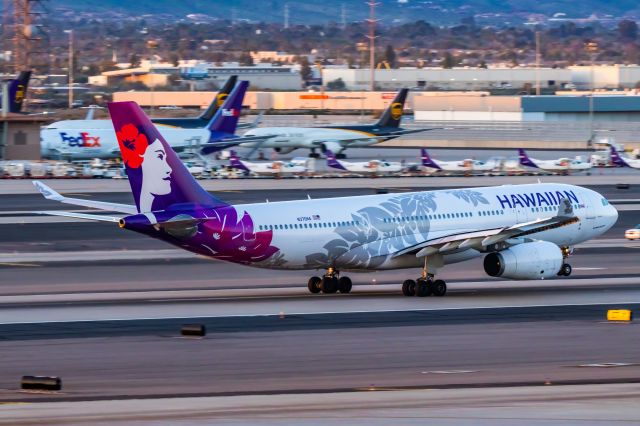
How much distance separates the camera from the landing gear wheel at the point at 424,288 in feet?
139

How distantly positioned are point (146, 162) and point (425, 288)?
1028 centimetres

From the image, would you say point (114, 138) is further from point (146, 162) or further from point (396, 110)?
point (146, 162)

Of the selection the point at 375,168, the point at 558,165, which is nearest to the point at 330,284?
the point at 375,168

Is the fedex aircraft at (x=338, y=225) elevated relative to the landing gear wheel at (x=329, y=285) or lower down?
elevated

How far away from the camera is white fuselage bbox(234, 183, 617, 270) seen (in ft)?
137

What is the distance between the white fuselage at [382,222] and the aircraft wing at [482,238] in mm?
480

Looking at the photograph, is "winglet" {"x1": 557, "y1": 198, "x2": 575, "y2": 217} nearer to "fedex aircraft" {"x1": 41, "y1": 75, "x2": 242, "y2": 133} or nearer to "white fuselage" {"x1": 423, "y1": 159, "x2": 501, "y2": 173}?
"white fuselage" {"x1": 423, "y1": 159, "x2": 501, "y2": 173}

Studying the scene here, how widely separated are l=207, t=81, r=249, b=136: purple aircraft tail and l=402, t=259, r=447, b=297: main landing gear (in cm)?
6464

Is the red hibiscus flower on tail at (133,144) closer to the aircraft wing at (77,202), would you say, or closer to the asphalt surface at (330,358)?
the aircraft wing at (77,202)

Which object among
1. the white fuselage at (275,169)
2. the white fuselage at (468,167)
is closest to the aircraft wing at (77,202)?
the white fuselage at (275,169)

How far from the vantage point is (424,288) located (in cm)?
4250

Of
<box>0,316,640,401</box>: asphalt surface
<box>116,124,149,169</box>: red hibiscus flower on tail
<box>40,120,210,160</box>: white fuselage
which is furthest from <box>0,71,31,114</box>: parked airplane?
<box>0,316,640,401</box>: asphalt surface

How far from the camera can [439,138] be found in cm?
14575

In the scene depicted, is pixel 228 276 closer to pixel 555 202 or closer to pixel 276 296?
pixel 276 296
